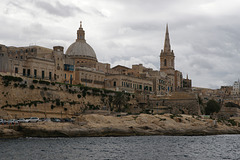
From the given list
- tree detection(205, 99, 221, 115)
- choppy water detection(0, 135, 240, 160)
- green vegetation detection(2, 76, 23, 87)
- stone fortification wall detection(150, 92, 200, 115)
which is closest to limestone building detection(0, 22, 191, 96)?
green vegetation detection(2, 76, 23, 87)

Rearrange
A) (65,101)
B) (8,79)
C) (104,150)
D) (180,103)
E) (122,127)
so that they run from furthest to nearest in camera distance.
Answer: (180,103) < (65,101) < (8,79) < (122,127) < (104,150)

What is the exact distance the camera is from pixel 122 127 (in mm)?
51094

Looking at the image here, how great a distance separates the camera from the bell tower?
103m

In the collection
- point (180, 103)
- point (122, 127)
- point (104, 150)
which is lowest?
point (104, 150)

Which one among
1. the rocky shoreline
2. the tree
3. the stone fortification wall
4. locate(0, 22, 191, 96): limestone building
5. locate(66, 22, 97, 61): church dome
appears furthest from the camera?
locate(66, 22, 97, 61): church dome

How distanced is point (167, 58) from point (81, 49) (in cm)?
2672

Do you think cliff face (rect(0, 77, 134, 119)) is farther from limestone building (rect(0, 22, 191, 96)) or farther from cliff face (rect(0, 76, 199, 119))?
limestone building (rect(0, 22, 191, 96))

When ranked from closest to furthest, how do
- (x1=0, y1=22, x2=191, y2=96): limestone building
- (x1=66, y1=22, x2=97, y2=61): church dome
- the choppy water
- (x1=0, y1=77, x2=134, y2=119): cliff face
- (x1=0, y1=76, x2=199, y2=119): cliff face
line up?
the choppy water
(x1=0, y1=77, x2=134, y2=119): cliff face
(x1=0, y1=76, x2=199, y2=119): cliff face
(x1=0, y1=22, x2=191, y2=96): limestone building
(x1=66, y1=22, x2=97, y2=61): church dome

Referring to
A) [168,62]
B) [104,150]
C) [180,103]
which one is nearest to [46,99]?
[104,150]

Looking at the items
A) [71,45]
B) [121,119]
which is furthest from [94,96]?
[71,45]

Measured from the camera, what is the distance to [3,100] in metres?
52.5

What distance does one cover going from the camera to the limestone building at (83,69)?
61219 mm

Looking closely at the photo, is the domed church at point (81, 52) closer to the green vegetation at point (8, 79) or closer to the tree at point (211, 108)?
the tree at point (211, 108)

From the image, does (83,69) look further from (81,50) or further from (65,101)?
(65,101)
